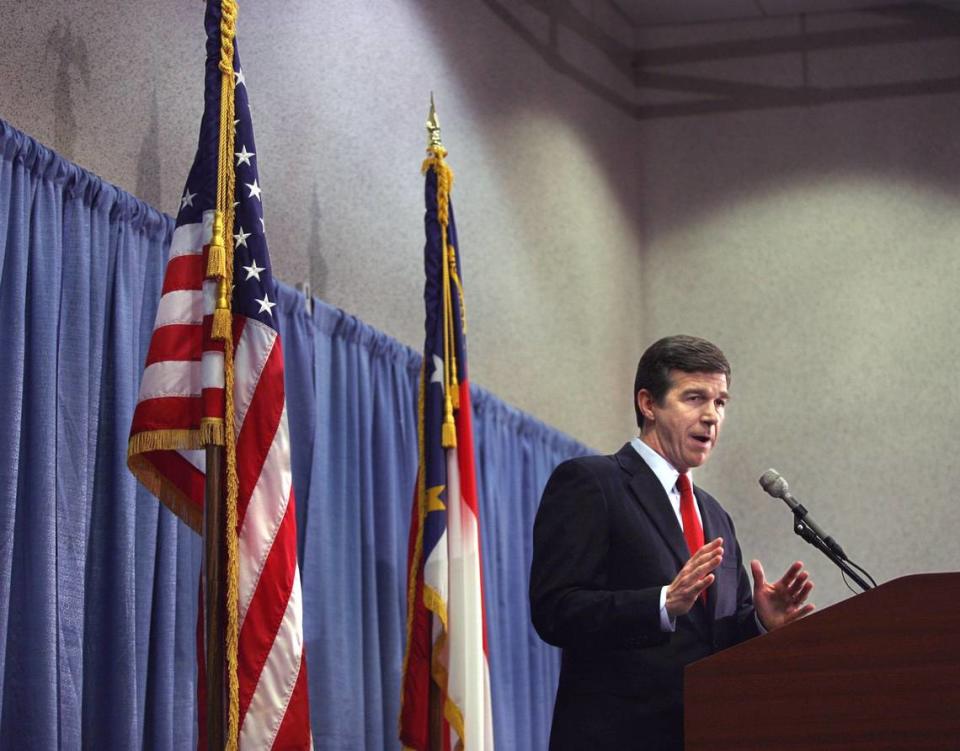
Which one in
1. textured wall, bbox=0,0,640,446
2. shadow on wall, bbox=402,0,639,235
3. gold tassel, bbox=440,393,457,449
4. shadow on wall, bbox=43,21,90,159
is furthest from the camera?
shadow on wall, bbox=402,0,639,235

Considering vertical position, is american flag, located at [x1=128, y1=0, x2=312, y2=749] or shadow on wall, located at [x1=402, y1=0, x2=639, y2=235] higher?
shadow on wall, located at [x1=402, y1=0, x2=639, y2=235]

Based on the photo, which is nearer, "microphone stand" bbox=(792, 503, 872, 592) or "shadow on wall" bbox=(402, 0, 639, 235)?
"microphone stand" bbox=(792, 503, 872, 592)

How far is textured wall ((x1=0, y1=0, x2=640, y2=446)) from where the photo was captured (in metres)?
4.05

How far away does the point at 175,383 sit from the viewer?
3.19 meters

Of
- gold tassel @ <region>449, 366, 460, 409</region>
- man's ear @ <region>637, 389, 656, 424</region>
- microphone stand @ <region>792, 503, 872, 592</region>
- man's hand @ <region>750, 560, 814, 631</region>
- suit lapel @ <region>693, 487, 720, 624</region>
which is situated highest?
gold tassel @ <region>449, 366, 460, 409</region>

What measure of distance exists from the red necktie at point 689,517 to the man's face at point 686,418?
4cm

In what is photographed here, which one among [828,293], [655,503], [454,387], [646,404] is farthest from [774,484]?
[828,293]

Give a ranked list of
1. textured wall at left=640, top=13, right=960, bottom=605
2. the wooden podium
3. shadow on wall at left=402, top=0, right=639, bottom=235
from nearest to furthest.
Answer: the wooden podium < shadow on wall at left=402, top=0, right=639, bottom=235 < textured wall at left=640, top=13, right=960, bottom=605

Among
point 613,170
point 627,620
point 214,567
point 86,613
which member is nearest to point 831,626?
point 627,620

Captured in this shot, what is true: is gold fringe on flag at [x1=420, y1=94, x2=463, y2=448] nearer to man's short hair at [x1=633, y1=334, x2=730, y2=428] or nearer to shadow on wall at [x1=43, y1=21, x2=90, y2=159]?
man's short hair at [x1=633, y1=334, x2=730, y2=428]

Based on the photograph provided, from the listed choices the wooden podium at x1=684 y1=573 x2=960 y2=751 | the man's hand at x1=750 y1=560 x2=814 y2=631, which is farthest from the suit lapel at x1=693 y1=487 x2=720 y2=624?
the wooden podium at x1=684 y1=573 x2=960 y2=751

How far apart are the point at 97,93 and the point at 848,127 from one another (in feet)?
18.9

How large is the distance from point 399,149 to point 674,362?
2.74 m

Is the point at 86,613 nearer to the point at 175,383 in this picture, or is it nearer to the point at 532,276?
the point at 175,383
